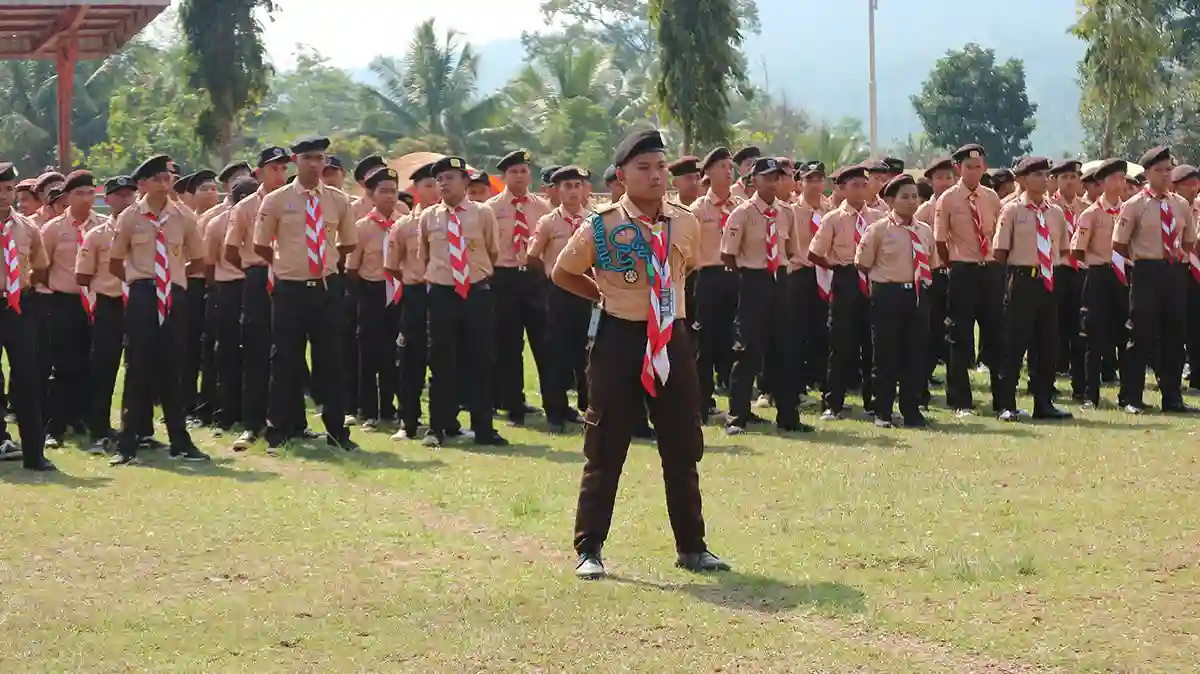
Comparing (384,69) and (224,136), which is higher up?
(384,69)

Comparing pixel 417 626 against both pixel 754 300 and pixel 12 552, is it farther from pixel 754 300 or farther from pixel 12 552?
pixel 754 300

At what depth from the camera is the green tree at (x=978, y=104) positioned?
194 ft

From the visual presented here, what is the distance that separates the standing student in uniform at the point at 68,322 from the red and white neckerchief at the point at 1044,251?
8.31 m

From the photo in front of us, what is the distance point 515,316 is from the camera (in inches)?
611

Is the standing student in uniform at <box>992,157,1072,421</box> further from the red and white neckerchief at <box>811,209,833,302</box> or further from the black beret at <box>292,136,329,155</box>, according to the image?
the black beret at <box>292,136,329,155</box>

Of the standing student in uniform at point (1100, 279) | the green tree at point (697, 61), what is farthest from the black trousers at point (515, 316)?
the green tree at point (697, 61)

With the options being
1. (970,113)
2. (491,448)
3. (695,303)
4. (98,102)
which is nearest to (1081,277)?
(695,303)

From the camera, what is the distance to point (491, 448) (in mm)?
13602

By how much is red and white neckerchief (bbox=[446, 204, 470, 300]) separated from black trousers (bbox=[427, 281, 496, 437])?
103 millimetres

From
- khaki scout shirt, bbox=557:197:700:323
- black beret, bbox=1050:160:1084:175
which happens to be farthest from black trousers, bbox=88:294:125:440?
black beret, bbox=1050:160:1084:175

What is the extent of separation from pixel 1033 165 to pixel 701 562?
765 cm

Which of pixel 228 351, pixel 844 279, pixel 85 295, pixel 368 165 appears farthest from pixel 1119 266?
pixel 85 295

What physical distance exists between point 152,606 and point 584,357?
24.2ft

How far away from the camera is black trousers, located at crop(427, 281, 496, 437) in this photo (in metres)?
13.8
